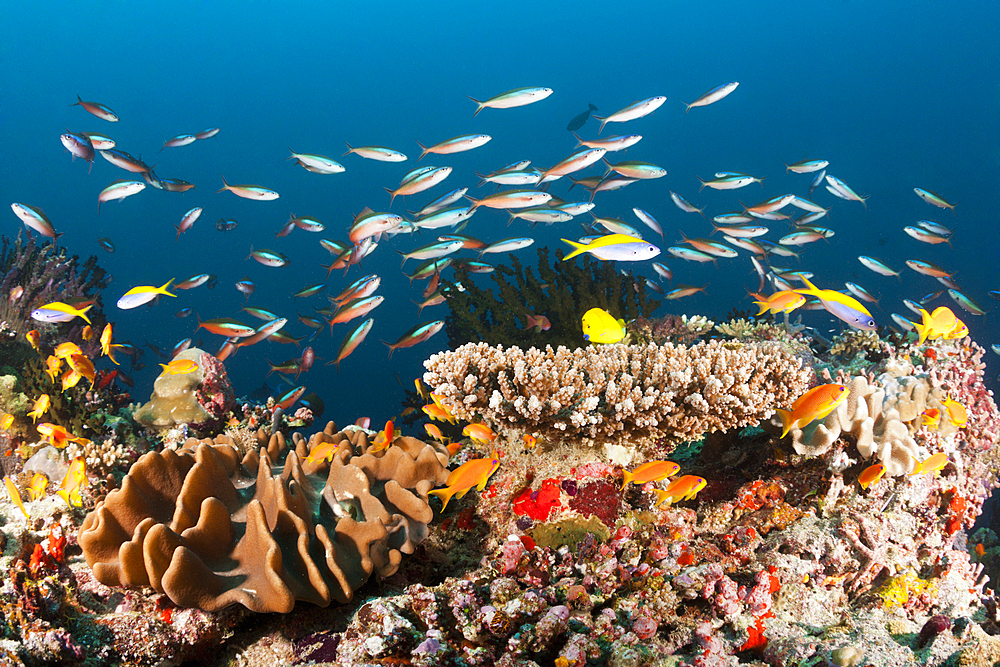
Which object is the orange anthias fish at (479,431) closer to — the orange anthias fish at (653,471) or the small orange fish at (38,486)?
the orange anthias fish at (653,471)

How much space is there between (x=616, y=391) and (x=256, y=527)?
2.12m

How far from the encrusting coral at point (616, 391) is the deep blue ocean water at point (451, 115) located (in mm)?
35509

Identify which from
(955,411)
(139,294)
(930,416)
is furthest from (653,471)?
(139,294)

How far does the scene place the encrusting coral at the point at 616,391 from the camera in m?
2.80

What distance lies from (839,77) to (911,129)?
9832 mm

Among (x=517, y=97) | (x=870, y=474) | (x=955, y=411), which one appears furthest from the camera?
(x=517, y=97)

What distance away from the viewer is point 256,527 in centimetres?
232

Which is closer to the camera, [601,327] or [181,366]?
[601,327]

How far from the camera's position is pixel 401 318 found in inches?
1591

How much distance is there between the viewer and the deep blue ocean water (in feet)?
145

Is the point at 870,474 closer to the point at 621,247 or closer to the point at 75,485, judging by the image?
the point at 621,247

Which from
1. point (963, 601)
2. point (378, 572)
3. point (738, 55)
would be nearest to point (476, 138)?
point (378, 572)

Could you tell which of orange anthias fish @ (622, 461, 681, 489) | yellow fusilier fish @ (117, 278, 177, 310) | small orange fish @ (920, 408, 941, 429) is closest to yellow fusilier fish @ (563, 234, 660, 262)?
orange anthias fish @ (622, 461, 681, 489)

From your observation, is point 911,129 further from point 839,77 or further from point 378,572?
point 378,572
